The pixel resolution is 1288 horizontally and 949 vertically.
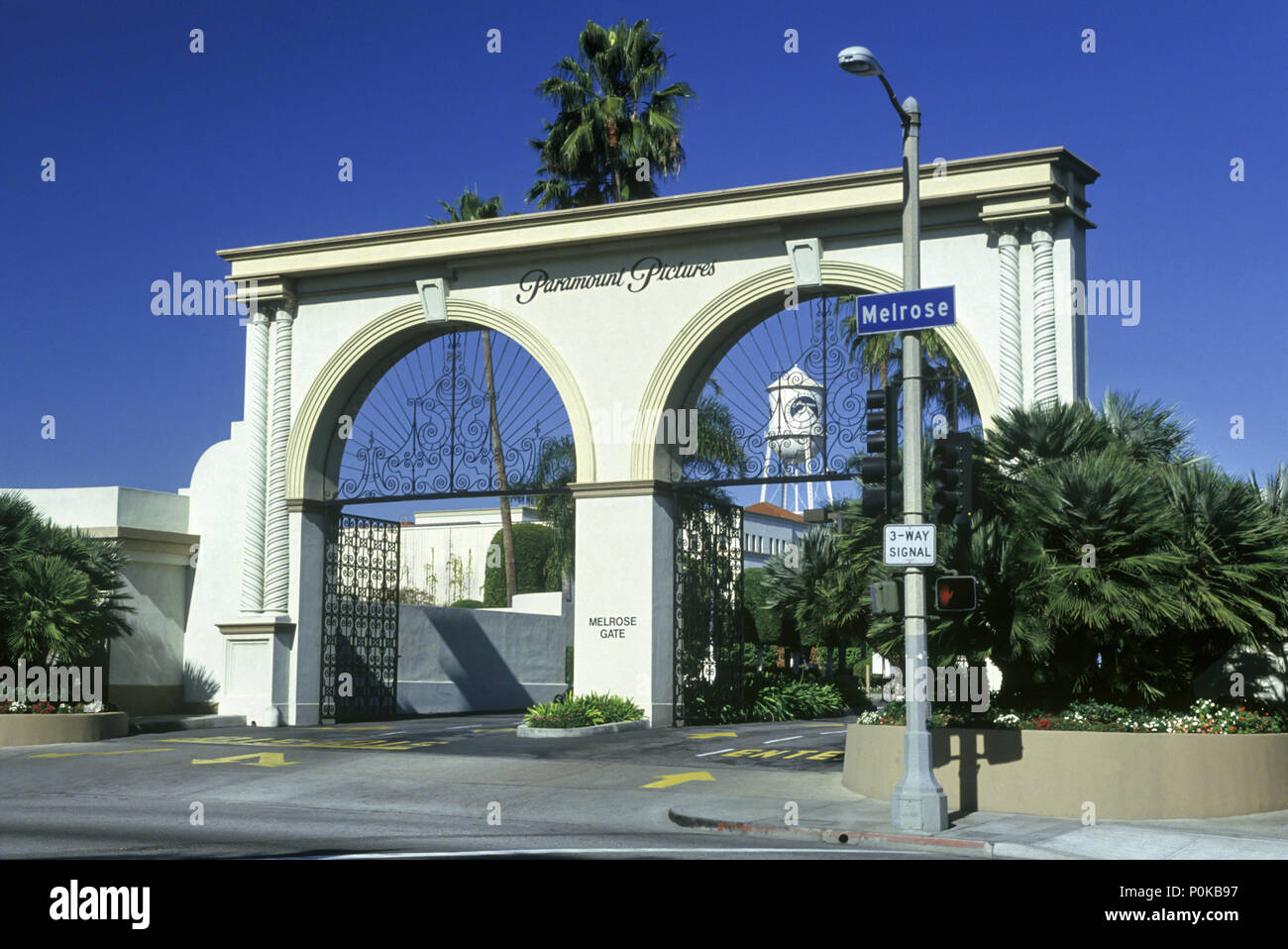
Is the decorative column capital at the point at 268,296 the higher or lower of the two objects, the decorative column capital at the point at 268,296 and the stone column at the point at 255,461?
the higher

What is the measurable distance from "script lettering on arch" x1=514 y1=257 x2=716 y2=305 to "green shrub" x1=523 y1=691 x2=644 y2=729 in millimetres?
7783

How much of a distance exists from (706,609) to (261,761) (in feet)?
31.0

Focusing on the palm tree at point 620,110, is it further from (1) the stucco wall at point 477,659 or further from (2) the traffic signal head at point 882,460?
(2) the traffic signal head at point 882,460

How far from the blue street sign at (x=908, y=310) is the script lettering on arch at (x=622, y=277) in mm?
A: 11080

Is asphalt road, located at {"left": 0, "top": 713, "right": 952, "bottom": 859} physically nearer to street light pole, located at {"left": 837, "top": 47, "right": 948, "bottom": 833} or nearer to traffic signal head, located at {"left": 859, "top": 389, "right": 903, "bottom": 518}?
street light pole, located at {"left": 837, "top": 47, "right": 948, "bottom": 833}

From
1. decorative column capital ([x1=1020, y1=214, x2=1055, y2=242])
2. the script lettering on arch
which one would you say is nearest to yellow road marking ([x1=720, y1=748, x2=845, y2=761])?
the script lettering on arch

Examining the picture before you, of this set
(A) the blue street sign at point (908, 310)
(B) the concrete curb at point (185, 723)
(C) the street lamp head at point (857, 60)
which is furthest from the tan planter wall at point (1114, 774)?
(B) the concrete curb at point (185, 723)

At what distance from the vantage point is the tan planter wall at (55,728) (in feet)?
80.4

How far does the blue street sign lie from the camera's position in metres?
14.5

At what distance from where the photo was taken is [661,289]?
2627cm

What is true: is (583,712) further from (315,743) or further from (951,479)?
(951,479)
